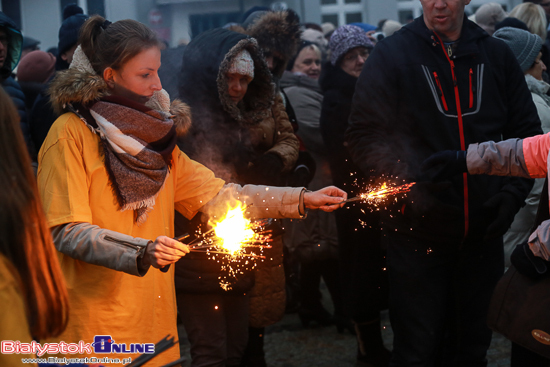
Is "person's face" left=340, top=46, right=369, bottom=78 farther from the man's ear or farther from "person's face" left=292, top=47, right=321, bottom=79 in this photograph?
the man's ear

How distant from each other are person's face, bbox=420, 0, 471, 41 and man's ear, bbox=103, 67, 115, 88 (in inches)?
73.7

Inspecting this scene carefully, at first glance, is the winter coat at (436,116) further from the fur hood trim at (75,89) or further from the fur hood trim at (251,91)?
the fur hood trim at (75,89)

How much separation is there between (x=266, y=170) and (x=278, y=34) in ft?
4.53

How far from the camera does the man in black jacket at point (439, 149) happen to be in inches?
125

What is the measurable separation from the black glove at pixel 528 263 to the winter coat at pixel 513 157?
41 centimetres

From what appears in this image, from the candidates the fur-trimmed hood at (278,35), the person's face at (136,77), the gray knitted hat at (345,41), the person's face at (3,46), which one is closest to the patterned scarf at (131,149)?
the person's face at (136,77)

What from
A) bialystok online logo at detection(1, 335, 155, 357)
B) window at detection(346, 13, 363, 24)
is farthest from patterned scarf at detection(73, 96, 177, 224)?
window at detection(346, 13, 363, 24)

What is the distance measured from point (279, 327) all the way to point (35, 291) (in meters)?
3.90

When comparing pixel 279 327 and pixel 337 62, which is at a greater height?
pixel 337 62

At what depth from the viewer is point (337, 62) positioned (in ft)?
16.1

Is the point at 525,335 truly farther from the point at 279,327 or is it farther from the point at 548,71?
the point at 548,71

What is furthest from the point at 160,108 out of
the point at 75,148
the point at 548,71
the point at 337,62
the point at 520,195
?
the point at 548,71

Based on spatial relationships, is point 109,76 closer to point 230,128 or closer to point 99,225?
point 99,225

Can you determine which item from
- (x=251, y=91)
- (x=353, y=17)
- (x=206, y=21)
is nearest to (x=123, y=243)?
(x=251, y=91)
